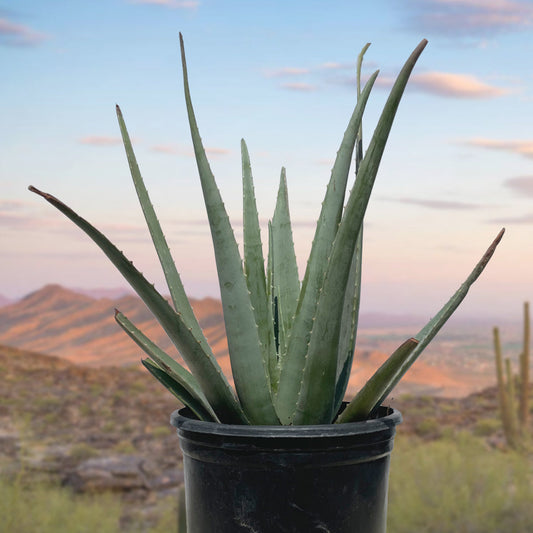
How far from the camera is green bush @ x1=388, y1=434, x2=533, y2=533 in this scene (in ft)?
14.2

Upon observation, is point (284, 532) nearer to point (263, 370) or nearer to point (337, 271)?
point (263, 370)

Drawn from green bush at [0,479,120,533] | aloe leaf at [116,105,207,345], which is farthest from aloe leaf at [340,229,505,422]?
green bush at [0,479,120,533]

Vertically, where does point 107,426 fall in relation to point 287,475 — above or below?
below

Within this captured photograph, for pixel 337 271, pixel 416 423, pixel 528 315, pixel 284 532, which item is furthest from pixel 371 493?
pixel 416 423

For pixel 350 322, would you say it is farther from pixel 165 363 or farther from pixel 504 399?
pixel 504 399

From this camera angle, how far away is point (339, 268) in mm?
1204

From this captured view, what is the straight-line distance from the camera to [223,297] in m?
1.29

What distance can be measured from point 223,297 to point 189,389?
8.5 inches

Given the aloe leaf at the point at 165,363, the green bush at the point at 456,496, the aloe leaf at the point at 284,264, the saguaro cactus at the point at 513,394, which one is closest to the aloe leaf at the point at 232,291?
the aloe leaf at the point at 165,363

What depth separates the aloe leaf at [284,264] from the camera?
157cm

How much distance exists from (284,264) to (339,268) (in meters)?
0.42

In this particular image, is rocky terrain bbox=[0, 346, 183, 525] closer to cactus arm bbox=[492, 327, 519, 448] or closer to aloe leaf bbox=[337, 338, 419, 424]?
aloe leaf bbox=[337, 338, 419, 424]

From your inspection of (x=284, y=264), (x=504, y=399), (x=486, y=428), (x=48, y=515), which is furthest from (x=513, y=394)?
(x=284, y=264)

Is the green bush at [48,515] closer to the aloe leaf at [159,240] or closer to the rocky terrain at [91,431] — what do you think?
the rocky terrain at [91,431]
